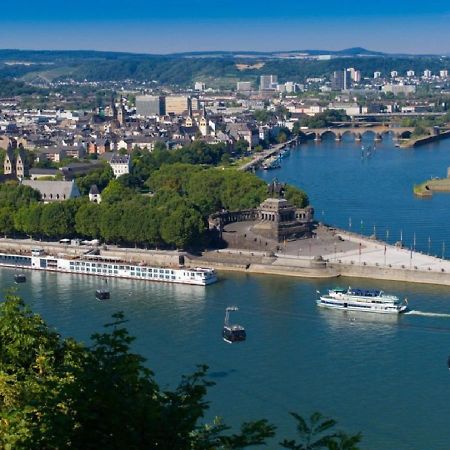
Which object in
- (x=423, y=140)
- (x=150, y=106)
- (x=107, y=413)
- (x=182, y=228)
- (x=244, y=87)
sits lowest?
(x=423, y=140)

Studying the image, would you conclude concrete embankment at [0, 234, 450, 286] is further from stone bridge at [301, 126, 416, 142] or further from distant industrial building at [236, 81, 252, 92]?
distant industrial building at [236, 81, 252, 92]

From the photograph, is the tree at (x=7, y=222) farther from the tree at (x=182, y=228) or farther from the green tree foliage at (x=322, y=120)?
the green tree foliage at (x=322, y=120)

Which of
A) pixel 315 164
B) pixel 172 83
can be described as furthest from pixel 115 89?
pixel 315 164

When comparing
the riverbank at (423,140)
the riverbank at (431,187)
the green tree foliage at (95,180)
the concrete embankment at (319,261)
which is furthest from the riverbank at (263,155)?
the concrete embankment at (319,261)

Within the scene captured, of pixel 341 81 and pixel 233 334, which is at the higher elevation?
pixel 341 81

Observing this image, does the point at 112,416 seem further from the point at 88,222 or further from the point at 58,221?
the point at 58,221

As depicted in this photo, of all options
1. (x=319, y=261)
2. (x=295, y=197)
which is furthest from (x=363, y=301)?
(x=295, y=197)

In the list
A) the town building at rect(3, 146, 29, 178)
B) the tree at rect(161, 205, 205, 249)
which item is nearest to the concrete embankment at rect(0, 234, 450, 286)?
the tree at rect(161, 205, 205, 249)

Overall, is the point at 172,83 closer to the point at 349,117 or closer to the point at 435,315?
the point at 349,117
